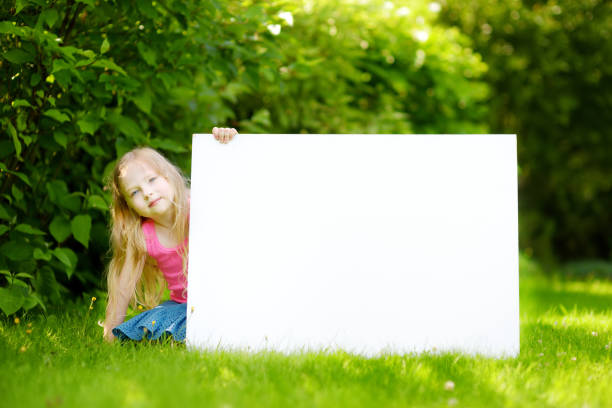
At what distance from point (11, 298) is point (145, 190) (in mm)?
737

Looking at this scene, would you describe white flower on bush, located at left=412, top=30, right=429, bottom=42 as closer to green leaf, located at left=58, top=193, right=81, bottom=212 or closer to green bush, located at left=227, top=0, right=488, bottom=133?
green bush, located at left=227, top=0, right=488, bottom=133

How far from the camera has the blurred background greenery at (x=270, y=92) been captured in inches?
117

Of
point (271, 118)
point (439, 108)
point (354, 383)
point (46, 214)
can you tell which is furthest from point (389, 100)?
point (354, 383)

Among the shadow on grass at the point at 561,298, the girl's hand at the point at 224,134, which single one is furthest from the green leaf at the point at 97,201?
the shadow on grass at the point at 561,298

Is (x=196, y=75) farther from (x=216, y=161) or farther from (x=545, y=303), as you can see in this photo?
(x=545, y=303)

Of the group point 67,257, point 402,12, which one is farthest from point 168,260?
point 402,12

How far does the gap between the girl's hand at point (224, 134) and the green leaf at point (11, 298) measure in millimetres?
1133

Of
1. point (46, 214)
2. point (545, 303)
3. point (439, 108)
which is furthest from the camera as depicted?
point (439, 108)

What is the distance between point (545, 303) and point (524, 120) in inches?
248

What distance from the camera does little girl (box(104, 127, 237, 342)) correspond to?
8.91ft

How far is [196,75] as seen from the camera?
4.40m

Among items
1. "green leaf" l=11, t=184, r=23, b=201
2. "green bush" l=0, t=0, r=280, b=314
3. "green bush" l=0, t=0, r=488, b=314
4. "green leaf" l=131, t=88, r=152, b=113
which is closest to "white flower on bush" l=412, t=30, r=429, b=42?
"green bush" l=0, t=0, r=488, b=314

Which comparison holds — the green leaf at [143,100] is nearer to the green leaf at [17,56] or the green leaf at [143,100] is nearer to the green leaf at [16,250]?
the green leaf at [17,56]

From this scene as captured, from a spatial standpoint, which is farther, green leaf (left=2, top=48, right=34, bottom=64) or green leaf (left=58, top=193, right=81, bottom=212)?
green leaf (left=58, top=193, right=81, bottom=212)
